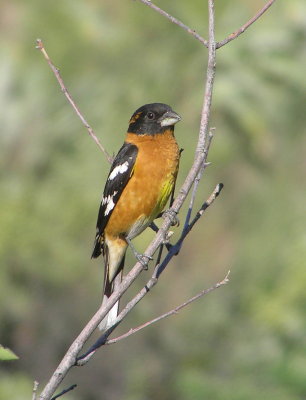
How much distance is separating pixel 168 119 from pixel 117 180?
19.2 inches

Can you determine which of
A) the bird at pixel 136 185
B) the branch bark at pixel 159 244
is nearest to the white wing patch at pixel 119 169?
the bird at pixel 136 185

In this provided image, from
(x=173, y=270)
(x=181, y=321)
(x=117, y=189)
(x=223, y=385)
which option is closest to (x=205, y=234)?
(x=173, y=270)

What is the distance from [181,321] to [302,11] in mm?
3536

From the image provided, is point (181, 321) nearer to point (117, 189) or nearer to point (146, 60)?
point (146, 60)

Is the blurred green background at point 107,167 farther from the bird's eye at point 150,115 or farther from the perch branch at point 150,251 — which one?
the perch branch at point 150,251

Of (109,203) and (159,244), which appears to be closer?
(159,244)

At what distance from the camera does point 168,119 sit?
4914 millimetres

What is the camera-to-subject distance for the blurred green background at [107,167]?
8.44 metres

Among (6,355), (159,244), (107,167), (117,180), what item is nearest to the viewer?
(6,355)

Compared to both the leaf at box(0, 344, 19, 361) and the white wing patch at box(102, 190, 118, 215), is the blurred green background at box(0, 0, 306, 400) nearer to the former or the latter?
the white wing patch at box(102, 190, 118, 215)

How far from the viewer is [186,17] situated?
30.4 ft

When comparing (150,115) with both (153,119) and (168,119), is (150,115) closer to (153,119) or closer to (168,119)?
(153,119)

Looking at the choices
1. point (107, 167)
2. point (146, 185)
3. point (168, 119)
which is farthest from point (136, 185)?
point (107, 167)

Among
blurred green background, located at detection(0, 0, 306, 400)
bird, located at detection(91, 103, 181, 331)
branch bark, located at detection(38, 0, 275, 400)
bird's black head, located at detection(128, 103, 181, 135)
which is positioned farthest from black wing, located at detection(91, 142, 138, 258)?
blurred green background, located at detection(0, 0, 306, 400)
